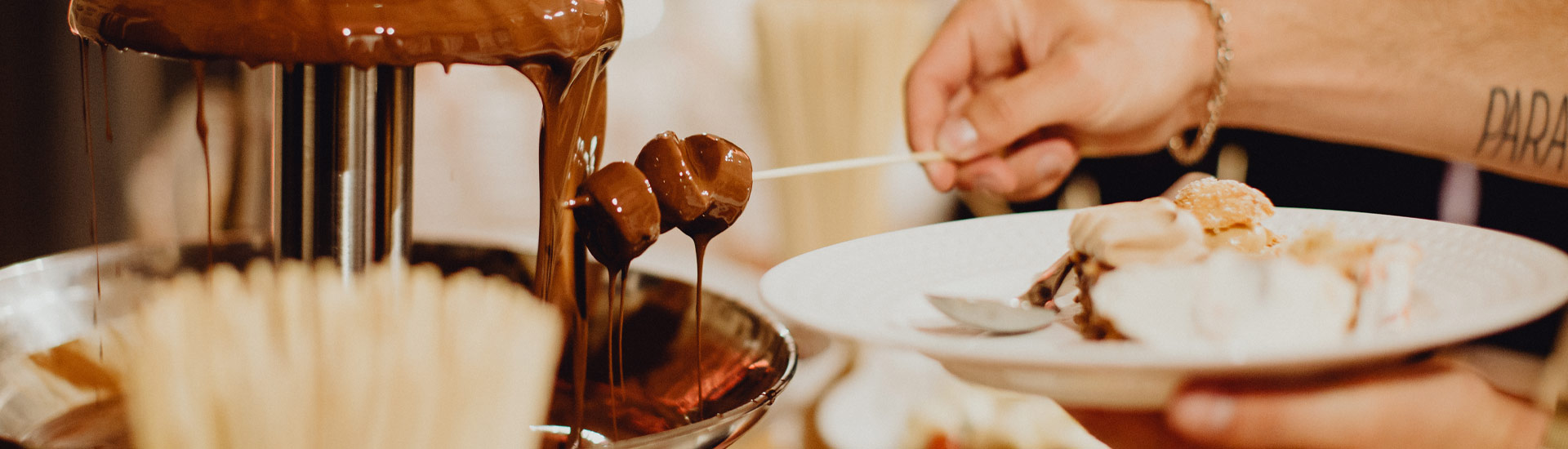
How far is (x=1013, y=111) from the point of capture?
3.81ft

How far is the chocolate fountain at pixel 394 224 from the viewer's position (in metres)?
0.58

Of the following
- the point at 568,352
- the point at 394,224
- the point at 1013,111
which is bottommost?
the point at 568,352

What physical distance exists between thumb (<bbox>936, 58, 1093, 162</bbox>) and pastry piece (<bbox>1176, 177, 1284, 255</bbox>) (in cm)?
32

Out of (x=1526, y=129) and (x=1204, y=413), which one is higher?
(x=1526, y=129)

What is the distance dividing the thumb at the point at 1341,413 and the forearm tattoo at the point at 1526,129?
478 millimetres

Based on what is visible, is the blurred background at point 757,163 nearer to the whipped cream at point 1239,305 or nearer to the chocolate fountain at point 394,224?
the chocolate fountain at point 394,224

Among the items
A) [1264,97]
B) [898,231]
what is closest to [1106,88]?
[1264,97]

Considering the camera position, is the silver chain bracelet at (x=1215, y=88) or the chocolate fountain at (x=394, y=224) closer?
the chocolate fountain at (x=394, y=224)

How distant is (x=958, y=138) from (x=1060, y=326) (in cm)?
44

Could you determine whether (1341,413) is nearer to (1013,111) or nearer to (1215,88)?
(1013,111)

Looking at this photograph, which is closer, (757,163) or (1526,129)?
(1526,129)

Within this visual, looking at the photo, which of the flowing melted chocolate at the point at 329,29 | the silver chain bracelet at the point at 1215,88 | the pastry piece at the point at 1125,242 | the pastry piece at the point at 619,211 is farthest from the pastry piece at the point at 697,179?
the silver chain bracelet at the point at 1215,88

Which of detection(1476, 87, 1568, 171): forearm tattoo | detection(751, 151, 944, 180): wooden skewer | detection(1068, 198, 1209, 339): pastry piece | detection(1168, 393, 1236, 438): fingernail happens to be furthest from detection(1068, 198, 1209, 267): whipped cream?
detection(1476, 87, 1568, 171): forearm tattoo

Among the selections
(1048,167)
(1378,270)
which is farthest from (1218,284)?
(1048,167)
